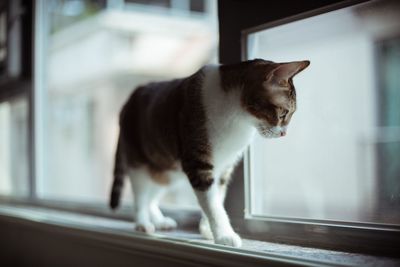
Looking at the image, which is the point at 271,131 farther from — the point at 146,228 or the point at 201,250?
the point at 146,228

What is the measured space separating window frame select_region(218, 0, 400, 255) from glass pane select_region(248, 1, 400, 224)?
25mm

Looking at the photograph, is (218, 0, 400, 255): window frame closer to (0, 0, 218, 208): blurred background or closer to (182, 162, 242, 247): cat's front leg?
(182, 162, 242, 247): cat's front leg

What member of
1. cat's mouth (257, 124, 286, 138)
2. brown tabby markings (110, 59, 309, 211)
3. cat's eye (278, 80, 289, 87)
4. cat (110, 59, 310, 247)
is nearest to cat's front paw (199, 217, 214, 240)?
cat (110, 59, 310, 247)

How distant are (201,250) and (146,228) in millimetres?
310

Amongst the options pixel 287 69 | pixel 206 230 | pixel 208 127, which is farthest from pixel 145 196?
pixel 287 69

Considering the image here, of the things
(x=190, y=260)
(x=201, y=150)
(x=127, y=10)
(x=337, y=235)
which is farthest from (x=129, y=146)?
(x=127, y=10)

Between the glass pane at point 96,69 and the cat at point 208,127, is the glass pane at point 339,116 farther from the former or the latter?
the glass pane at point 96,69

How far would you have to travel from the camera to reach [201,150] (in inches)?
39.9

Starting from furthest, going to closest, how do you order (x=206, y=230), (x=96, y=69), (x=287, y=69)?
1. (x=96, y=69)
2. (x=206, y=230)
3. (x=287, y=69)

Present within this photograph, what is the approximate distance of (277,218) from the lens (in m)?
1.07

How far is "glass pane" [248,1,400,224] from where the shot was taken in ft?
3.25

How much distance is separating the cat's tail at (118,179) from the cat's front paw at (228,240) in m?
0.44

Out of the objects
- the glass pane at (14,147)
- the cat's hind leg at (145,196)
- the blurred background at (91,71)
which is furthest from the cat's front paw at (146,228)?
the glass pane at (14,147)

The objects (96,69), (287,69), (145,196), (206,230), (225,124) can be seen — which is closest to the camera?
(287,69)
